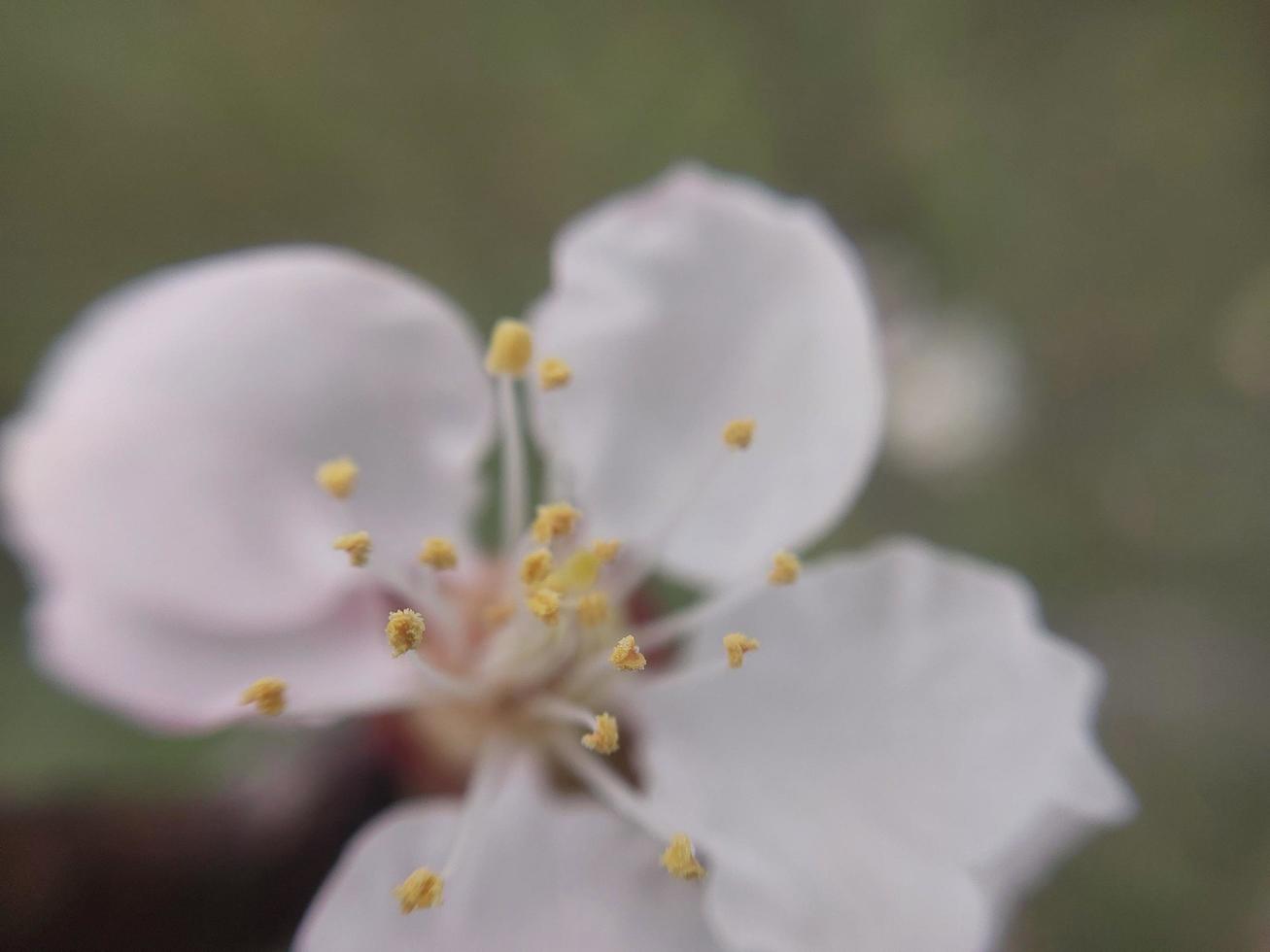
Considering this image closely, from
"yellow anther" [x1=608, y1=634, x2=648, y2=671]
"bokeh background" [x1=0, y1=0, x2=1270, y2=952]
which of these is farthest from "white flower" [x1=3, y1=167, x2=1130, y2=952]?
"bokeh background" [x1=0, y1=0, x2=1270, y2=952]

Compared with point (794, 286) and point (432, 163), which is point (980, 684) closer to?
point (794, 286)

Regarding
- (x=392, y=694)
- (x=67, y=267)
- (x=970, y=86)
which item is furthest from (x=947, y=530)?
(x=67, y=267)

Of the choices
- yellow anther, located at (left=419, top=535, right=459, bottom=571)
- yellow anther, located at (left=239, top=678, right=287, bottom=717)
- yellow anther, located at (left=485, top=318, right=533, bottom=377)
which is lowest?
yellow anther, located at (left=239, top=678, right=287, bottom=717)

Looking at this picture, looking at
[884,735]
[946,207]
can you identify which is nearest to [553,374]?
[884,735]

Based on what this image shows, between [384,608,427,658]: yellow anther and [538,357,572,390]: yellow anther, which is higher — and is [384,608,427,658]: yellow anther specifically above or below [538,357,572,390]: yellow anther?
below

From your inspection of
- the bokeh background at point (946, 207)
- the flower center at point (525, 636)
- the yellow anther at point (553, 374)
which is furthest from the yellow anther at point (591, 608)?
the bokeh background at point (946, 207)

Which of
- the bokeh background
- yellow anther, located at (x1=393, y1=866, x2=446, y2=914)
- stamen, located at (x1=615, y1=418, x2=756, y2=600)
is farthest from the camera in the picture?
the bokeh background

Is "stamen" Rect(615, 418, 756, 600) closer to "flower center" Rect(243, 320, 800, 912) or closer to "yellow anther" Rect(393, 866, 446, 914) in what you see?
"flower center" Rect(243, 320, 800, 912)
